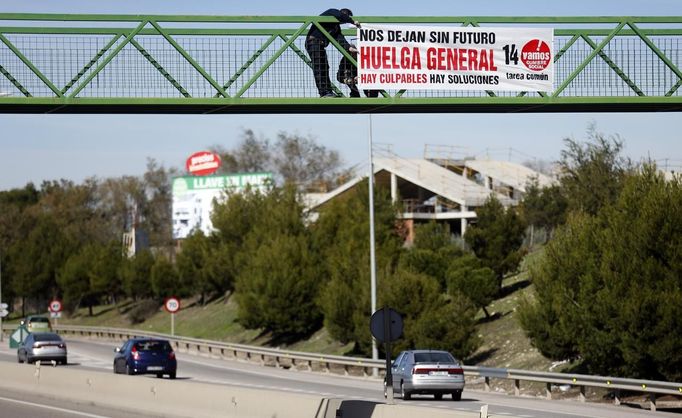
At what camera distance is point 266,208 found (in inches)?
2906

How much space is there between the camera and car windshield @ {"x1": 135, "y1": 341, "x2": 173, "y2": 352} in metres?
41.6

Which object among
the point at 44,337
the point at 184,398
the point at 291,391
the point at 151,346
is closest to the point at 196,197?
the point at 44,337

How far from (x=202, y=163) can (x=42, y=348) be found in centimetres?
5135

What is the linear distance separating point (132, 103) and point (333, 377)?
30.9 m

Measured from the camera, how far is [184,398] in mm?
23672

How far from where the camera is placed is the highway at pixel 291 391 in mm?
27219

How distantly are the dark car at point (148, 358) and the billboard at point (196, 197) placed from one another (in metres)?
52.7

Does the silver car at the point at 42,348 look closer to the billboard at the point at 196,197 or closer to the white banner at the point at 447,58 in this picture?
the white banner at the point at 447,58

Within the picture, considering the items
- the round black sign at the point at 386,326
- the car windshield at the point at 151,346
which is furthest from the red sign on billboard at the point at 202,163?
the round black sign at the point at 386,326

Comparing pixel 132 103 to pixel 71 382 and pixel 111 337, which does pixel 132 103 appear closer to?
pixel 71 382

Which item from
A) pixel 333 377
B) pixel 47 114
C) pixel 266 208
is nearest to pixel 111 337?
pixel 266 208

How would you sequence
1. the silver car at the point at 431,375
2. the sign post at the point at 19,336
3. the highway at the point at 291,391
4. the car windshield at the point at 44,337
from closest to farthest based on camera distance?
the highway at the point at 291,391 → the silver car at the point at 431,375 → the car windshield at the point at 44,337 → the sign post at the point at 19,336

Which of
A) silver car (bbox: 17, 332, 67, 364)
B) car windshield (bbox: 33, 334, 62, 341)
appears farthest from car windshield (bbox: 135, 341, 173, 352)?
car windshield (bbox: 33, 334, 62, 341)

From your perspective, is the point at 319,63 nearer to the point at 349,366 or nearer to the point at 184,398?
the point at 184,398
